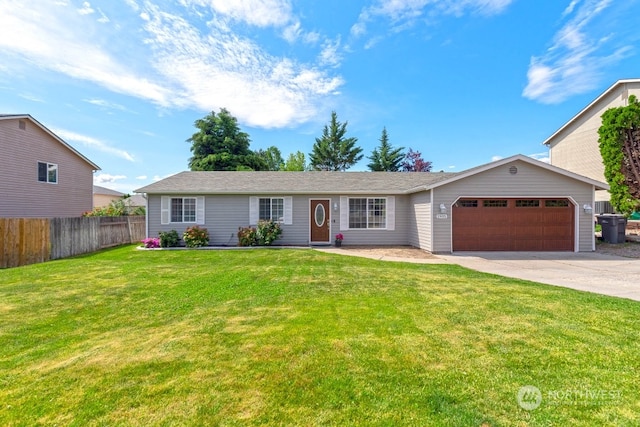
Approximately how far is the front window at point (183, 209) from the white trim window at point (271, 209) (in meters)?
2.51

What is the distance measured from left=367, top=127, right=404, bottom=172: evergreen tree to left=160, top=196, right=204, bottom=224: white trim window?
24.5 meters

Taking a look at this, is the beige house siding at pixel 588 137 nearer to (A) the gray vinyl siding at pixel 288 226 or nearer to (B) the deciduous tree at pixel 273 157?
(A) the gray vinyl siding at pixel 288 226

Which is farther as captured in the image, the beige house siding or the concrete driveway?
the beige house siding

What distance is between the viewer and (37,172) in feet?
47.3

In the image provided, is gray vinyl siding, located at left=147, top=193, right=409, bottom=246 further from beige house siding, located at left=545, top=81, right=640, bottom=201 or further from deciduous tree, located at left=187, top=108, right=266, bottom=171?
beige house siding, located at left=545, top=81, right=640, bottom=201

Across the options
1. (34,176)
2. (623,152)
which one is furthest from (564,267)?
(34,176)

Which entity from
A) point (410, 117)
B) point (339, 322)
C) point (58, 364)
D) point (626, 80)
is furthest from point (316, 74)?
point (626, 80)

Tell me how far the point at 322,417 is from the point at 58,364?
2705 mm

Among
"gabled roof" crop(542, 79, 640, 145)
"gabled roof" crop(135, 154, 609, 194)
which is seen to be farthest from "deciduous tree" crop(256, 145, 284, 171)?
"gabled roof" crop(542, 79, 640, 145)

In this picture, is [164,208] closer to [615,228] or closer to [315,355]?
[315,355]

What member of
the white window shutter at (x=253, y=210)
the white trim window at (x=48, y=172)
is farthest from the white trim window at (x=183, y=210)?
the white trim window at (x=48, y=172)

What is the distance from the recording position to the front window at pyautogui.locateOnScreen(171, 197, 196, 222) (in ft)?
40.6

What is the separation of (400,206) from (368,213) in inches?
57.2

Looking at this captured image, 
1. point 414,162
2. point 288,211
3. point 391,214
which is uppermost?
point 414,162
